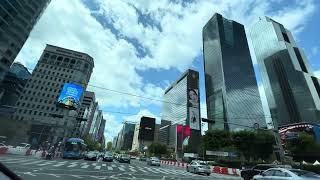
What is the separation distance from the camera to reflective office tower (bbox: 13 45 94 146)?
109 meters

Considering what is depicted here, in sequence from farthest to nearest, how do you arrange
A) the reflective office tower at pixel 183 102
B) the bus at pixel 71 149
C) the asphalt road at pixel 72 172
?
the reflective office tower at pixel 183 102 → the bus at pixel 71 149 → the asphalt road at pixel 72 172

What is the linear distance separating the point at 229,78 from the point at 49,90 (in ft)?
312

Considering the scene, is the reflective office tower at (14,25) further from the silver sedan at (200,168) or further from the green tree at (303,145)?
the green tree at (303,145)

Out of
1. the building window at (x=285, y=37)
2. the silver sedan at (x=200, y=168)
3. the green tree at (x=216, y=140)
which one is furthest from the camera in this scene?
the building window at (x=285, y=37)

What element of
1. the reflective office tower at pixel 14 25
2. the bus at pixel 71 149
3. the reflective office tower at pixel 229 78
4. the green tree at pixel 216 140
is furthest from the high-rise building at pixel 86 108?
the bus at pixel 71 149

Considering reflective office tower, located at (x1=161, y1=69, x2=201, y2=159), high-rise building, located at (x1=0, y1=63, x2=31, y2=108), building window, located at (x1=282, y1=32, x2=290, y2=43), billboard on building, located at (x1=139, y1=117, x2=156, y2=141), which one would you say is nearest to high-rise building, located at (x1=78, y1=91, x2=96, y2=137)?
high-rise building, located at (x1=0, y1=63, x2=31, y2=108)

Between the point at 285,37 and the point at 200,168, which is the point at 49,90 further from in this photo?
the point at 285,37

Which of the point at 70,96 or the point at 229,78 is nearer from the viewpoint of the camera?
the point at 70,96

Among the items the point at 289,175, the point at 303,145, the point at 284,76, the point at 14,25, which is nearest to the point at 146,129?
the point at 14,25

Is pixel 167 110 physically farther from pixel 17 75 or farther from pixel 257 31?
pixel 17 75

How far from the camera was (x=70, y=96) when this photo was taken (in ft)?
167

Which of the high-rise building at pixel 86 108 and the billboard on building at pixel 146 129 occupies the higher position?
the high-rise building at pixel 86 108

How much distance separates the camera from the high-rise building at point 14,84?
375ft

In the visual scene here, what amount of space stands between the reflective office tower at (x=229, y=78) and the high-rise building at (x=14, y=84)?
3697 inches
